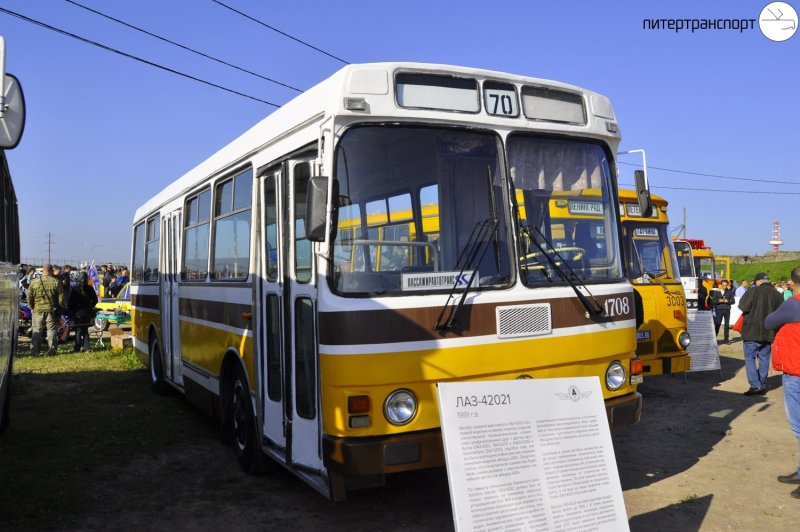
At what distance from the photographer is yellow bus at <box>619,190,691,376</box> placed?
Result: 35.0 ft

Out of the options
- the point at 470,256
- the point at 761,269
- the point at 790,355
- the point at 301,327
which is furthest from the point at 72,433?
the point at 761,269

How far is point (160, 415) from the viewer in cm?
948

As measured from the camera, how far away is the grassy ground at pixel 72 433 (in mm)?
6051

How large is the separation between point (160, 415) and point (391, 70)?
6310 mm

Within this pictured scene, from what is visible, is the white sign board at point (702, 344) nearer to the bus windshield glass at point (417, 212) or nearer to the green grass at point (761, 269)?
the bus windshield glass at point (417, 212)

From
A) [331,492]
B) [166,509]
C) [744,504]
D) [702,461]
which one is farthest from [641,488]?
[166,509]

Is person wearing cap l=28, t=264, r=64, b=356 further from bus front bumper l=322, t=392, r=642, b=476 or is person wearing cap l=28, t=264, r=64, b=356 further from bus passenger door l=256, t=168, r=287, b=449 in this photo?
bus front bumper l=322, t=392, r=642, b=476

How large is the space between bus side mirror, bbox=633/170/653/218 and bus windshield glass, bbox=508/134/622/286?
48 cm

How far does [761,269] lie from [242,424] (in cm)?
5399

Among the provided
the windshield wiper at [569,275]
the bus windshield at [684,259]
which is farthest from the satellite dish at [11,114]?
the bus windshield at [684,259]

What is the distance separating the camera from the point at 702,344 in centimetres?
1165

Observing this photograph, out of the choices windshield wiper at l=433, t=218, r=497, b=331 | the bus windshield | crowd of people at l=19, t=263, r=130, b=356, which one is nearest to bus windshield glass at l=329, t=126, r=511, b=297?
windshield wiper at l=433, t=218, r=497, b=331

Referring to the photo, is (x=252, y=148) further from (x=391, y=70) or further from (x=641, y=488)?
(x=641, y=488)

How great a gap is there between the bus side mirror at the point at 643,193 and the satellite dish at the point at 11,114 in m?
4.67
